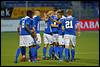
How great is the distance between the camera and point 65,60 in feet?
49.5

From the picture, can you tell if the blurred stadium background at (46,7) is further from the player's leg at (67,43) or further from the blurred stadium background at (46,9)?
the player's leg at (67,43)

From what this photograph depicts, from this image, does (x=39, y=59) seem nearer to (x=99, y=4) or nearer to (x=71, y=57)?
(x=71, y=57)

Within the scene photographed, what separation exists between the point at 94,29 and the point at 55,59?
21.8 meters

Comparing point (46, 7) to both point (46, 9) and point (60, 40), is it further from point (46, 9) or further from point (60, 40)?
point (60, 40)

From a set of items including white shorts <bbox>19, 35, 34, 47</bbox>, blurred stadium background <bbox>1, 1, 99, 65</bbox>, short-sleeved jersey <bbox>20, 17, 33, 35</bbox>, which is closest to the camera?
short-sleeved jersey <bbox>20, 17, 33, 35</bbox>

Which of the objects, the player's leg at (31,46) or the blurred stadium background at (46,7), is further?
the blurred stadium background at (46,7)

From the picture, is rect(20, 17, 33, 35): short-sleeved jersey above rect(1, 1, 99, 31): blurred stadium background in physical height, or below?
below

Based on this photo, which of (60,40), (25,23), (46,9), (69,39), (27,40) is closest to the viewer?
(25,23)

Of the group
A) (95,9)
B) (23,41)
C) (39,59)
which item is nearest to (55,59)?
(39,59)

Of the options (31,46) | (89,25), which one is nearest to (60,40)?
(31,46)

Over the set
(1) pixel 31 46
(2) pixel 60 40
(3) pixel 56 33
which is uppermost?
(3) pixel 56 33

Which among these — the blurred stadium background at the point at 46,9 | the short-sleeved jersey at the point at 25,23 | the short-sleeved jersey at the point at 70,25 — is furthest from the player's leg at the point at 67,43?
the blurred stadium background at the point at 46,9

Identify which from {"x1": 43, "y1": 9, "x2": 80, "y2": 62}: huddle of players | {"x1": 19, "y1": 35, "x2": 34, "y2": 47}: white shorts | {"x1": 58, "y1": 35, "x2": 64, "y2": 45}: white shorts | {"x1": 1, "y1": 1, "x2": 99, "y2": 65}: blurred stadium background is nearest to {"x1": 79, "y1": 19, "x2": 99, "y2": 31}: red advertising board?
{"x1": 1, "y1": 1, "x2": 99, "y2": 65}: blurred stadium background

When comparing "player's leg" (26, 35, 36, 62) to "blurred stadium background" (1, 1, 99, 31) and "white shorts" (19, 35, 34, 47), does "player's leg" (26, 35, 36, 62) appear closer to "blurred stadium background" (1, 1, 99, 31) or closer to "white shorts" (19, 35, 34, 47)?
"white shorts" (19, 35, 34, 47)
